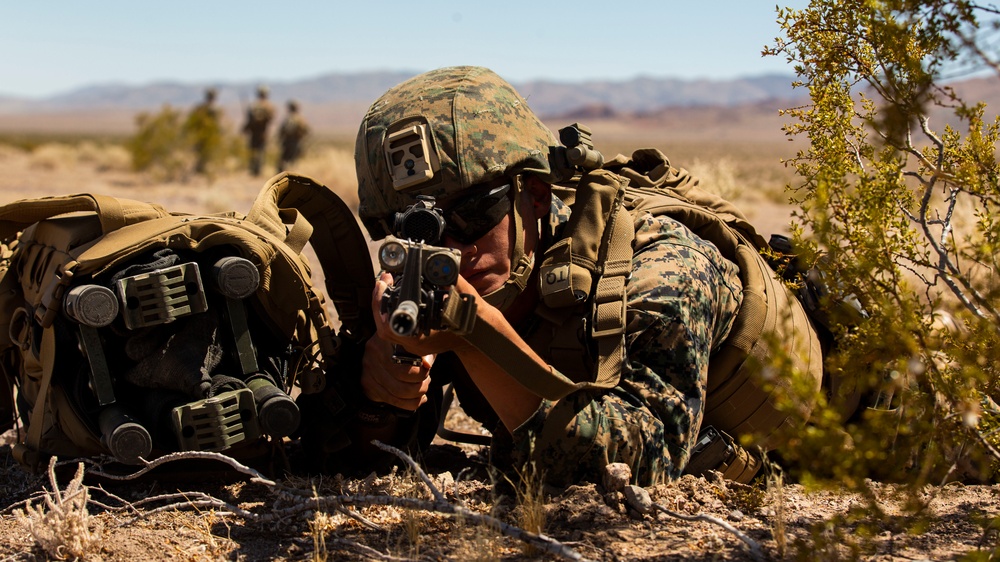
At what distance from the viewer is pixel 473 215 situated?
9.25ft

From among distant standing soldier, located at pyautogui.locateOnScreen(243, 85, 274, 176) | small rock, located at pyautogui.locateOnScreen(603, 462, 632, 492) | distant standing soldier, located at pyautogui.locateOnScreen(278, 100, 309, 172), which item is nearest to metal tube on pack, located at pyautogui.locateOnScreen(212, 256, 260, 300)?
small rock, located at pyautogui.locateOnScreen(603, 462, 632, 492)

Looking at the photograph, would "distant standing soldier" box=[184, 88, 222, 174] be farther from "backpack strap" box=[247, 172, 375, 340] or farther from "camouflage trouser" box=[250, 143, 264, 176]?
"backpack strap" box=[247, 172, 375, 340]

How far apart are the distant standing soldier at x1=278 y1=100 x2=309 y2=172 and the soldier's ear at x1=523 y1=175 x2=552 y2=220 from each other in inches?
727

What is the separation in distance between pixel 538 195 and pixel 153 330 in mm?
1285

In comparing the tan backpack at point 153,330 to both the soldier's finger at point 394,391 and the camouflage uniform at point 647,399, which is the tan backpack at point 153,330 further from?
the camouflage uniform at point 647,399

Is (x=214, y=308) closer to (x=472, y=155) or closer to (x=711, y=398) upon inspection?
(x=472, y=155)

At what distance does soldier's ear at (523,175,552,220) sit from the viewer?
9.89 feet

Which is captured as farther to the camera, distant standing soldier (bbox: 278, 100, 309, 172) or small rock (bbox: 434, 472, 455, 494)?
distant standing soldier (bbox: 278, 100, 309, 172)

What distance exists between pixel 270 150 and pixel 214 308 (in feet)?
84.8

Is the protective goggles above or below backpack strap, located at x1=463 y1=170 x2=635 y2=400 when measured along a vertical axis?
above

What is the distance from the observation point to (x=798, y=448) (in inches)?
81.1

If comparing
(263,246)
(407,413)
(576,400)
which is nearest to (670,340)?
(576,400)

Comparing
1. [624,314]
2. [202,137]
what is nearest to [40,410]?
[624,314]

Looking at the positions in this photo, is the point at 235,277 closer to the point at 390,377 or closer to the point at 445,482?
the point at 390,377
